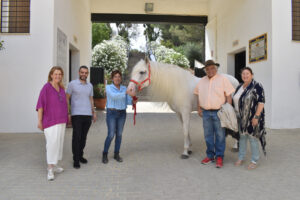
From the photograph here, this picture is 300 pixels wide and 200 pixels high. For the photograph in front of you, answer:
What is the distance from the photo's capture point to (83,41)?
9086 mm

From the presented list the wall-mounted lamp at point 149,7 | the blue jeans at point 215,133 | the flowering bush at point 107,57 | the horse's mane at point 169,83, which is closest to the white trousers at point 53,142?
the horse's mane at point 169,83

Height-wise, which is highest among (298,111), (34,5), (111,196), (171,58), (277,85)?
(171,58)

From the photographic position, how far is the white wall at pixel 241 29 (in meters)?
5.92

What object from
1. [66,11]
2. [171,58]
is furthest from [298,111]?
[171,58]

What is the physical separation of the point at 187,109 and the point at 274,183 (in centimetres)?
155

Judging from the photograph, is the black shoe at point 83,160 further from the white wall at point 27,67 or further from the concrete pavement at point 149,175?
the white wall at point 27,67

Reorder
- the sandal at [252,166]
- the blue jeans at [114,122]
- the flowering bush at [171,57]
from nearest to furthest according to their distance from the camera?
the sandal at [252,166] → the blue jeans at [114,122] → the flowering bush at [171,57]

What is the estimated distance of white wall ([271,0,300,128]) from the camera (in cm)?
575

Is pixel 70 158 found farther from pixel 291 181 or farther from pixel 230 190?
pixel 291 181

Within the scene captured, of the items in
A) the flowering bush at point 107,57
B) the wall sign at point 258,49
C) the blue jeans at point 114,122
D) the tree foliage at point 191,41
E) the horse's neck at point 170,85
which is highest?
the tree foliage at point 191,41

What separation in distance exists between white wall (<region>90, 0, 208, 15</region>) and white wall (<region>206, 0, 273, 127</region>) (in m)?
0.80

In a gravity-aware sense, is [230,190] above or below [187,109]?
below

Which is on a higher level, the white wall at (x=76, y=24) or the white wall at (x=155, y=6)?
the white wall at (x=155, y=6)

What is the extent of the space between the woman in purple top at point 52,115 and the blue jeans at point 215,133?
77.0 inches
